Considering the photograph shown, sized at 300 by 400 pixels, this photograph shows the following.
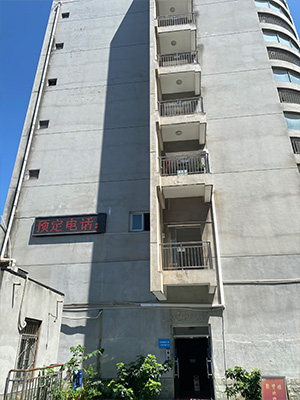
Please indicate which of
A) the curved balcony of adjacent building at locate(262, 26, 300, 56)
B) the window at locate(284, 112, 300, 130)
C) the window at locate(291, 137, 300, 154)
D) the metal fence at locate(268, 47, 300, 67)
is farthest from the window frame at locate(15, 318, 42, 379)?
the curved balcony of adjacent building at locate(262, 26, 300, 56)

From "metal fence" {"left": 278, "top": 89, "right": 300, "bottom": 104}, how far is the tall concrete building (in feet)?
0.23

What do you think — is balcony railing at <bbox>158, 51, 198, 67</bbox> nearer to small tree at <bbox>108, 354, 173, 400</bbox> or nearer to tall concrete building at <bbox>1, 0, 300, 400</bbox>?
tall concrete building at <bbox>1, 0, 300, 400</bbox>

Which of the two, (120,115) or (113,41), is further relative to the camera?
(113,41)

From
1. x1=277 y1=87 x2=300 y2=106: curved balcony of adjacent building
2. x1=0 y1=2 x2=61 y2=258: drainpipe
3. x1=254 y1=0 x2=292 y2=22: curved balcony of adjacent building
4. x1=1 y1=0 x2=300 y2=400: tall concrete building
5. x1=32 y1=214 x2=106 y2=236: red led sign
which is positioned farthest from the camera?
x1=254 y1=0 x2=292 y2=22: curved balcony of adjacent building

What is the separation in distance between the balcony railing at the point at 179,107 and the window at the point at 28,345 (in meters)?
10.5

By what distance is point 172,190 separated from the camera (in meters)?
12.3

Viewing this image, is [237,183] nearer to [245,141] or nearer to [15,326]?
[245,141]

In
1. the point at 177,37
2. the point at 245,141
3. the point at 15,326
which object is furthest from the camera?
the point at 177,37

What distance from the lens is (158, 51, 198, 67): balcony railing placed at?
50.6 ft

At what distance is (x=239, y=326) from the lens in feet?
34.9

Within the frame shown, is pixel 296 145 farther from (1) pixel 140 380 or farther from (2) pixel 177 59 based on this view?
(1) pixel 140 380

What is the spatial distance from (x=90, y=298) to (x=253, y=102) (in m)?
12.0

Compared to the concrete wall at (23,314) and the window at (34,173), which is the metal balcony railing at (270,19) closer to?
the window at (34,173)

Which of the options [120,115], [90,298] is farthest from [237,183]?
[90,298]
